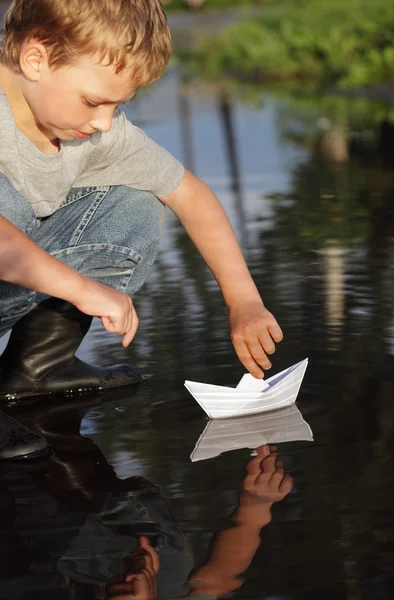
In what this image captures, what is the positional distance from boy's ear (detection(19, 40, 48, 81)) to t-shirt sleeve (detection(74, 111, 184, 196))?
0.42 m

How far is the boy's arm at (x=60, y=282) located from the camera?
312cm

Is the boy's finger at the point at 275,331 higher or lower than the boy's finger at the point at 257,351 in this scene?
higher

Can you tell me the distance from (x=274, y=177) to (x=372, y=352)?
13.5 ft

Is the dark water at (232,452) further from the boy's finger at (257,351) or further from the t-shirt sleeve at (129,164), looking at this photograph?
the t-shirt sleeve at (129,164)

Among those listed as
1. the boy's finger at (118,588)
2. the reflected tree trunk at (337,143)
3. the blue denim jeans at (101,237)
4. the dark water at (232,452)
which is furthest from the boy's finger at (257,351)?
the reflected tree trunk at (337,143)

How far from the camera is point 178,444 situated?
331cm

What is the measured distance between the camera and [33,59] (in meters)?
3.24

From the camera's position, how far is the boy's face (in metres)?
3.15

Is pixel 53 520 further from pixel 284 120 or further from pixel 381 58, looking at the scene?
pixel 381 58

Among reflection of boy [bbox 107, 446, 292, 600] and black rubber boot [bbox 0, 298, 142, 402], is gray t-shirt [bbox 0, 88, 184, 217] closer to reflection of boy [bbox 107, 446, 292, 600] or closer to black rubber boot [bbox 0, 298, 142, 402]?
black rubber boot [bbox 0, 298, 142, 402]

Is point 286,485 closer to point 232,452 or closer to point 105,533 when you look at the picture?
point 232,452

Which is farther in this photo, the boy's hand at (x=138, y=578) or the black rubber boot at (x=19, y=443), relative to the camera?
the black rubber boot at (x=19, y=443)

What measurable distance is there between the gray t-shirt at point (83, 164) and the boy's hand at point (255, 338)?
56 cm

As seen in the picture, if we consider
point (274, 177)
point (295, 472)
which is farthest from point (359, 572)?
point (274, 177)
